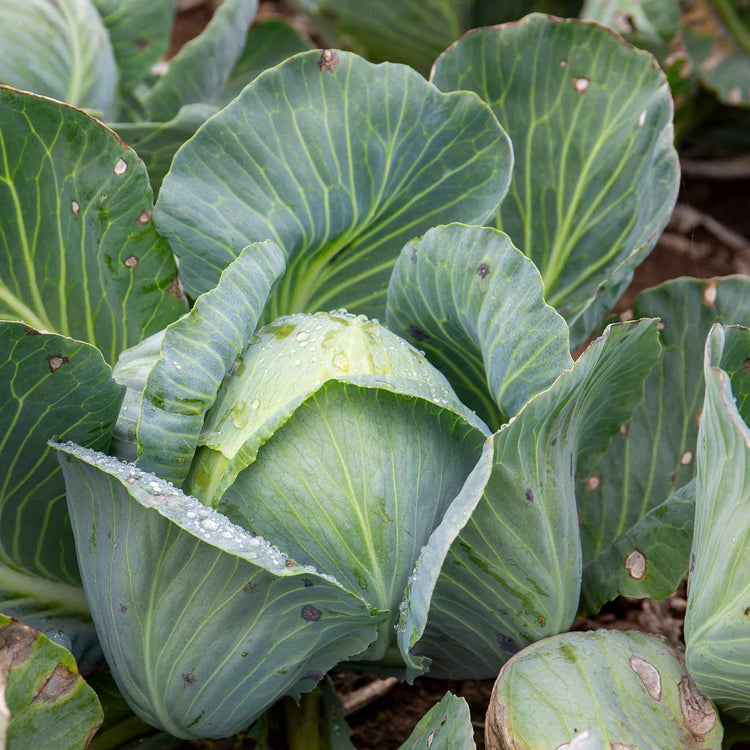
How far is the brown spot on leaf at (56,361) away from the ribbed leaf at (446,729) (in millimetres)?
479

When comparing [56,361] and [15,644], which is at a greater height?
[56,361]

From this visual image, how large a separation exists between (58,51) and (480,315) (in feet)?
3.03

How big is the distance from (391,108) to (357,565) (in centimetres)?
52

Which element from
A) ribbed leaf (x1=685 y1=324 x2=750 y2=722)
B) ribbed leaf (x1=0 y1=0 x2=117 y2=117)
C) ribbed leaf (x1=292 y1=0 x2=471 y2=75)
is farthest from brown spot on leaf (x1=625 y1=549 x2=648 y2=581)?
ribbed leaf (x1=292 y1=0 x2=471 y2=75)

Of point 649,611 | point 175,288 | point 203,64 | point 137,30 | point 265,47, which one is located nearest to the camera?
point 175,288

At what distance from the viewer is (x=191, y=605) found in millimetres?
804

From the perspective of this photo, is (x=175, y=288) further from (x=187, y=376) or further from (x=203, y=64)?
(x=203, y=64)

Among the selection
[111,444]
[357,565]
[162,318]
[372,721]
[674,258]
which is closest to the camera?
[357,565]

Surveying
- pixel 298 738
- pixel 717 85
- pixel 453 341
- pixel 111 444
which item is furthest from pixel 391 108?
pixel 717 85

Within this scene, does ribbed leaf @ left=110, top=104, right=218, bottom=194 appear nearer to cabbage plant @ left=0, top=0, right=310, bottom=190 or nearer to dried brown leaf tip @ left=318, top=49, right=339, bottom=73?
cabbage plant @ left=0, top=0, right=310, bottom=190

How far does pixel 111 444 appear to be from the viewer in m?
0.98

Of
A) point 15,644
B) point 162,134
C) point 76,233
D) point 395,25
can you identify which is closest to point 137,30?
point 162,134

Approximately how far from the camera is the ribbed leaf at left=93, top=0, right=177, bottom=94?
170 centimetres

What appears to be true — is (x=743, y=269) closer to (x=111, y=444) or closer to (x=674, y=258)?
(x=674, y=258)
